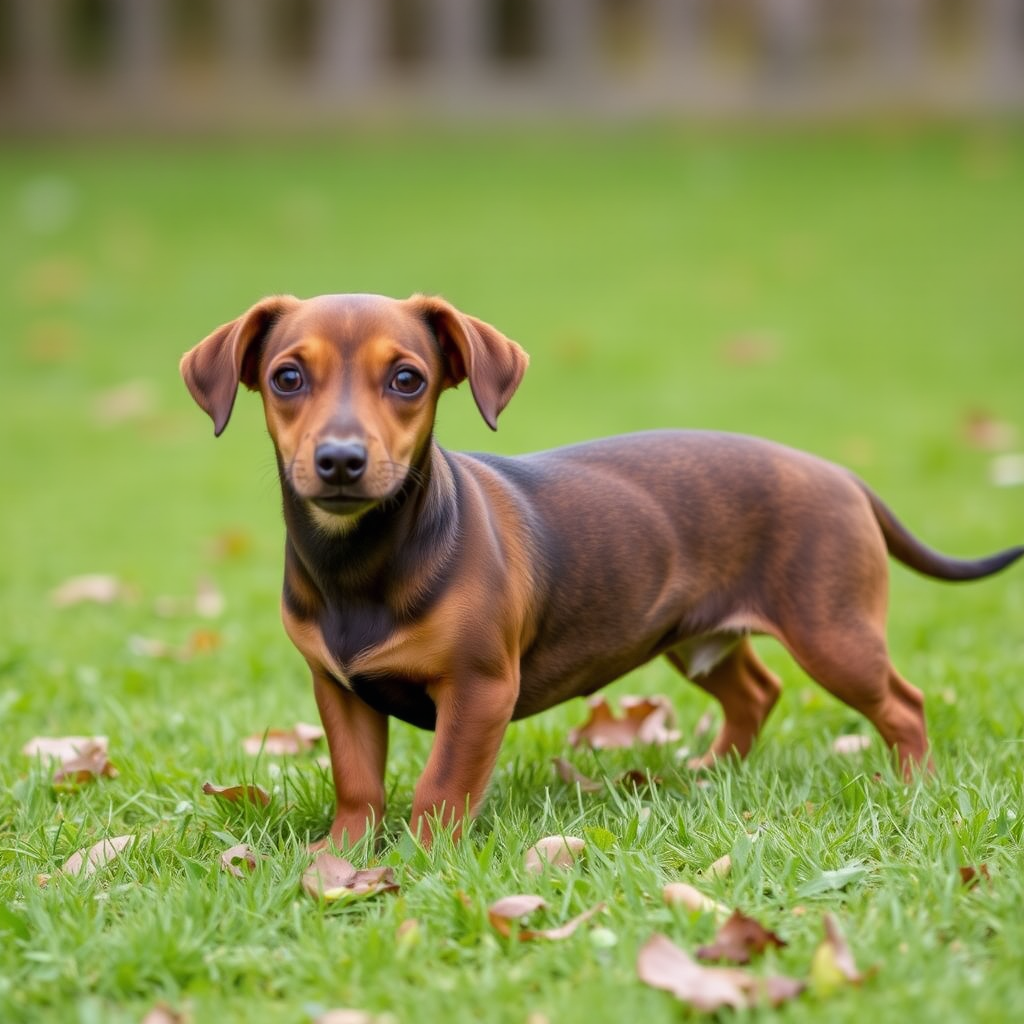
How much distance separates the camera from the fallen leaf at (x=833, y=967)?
2.79 meters

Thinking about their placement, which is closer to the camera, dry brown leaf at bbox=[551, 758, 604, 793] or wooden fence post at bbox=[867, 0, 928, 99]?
dry brown leaf at bbox=[551, 758, 604, 793]

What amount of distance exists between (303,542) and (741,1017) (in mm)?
1601

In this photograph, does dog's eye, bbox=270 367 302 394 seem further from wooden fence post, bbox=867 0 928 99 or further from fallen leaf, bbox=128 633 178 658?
wooden fence post, bbox=867 0 928 99

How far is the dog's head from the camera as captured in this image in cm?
337

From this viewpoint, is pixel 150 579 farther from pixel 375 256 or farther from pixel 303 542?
pixel 375 256

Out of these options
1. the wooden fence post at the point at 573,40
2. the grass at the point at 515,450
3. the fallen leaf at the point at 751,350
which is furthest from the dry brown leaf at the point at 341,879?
the wooden fence post at the point at 573,40

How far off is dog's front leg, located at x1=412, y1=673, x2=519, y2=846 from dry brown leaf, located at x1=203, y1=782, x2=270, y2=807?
488 mm

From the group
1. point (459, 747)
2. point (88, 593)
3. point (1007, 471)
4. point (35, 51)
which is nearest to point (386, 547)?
point (459, 747)

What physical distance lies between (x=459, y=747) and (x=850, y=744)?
1.53 metres

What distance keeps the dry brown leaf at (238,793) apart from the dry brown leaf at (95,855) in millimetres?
265

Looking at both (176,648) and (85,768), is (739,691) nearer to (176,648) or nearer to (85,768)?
(85,768)

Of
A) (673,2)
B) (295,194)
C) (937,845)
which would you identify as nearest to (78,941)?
(937,845)

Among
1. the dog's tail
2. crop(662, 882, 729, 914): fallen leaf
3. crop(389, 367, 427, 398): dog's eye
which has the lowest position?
crop(662, 882, 729, 914): fallen leaf

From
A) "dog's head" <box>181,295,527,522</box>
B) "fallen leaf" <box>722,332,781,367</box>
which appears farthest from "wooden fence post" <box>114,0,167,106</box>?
"dog's head" <box>181,295,527,522</box>
